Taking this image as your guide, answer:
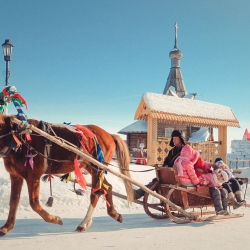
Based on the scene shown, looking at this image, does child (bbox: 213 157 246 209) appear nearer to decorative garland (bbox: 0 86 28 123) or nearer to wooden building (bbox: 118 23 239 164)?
decorative garland (bbox: 0 86 28 123)

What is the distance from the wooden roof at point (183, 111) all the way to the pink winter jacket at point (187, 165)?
7.17m

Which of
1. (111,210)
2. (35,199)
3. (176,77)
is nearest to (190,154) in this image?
(111,210)

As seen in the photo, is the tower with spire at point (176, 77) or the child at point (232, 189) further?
the tower with spire at point (176, 77)

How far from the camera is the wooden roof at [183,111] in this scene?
13312mm

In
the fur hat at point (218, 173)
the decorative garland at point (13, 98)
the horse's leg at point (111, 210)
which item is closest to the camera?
the decorative garland at point (13, 98)

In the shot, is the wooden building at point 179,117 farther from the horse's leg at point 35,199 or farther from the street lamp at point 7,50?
the horse's leg at point 35,199

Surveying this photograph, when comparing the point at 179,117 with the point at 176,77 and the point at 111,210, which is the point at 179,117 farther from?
the point at 176,77

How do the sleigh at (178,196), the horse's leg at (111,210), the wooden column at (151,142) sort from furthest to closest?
1. the wooden column at (151,142)
2. the sleigh at (178,196)
3. the horse's leg at (111,210)

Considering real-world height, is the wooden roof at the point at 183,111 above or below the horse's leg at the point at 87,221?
above

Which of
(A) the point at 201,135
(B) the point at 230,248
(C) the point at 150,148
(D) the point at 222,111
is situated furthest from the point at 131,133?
(B) the point at 230,248

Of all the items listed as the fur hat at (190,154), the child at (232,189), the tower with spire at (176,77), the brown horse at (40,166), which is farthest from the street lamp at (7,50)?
the tower with spire at (176,77)

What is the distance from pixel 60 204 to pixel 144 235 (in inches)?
116

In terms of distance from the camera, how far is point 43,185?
7.71 meters

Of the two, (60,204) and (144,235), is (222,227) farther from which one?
(60,204)
